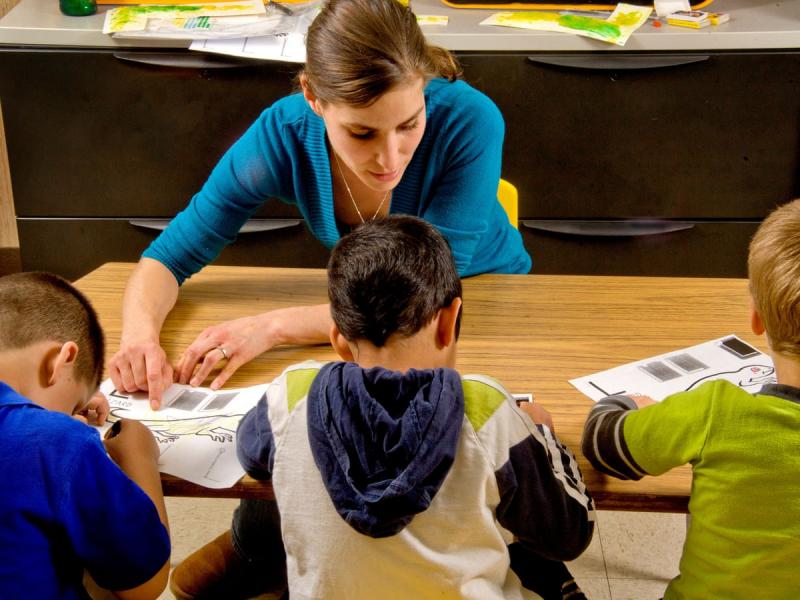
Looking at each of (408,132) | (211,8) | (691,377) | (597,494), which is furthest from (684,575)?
(211,8)

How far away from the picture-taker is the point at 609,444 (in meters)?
1.11

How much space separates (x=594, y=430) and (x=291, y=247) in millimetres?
1652

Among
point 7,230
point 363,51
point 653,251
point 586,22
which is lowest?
point 7,230

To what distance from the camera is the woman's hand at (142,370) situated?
131cm

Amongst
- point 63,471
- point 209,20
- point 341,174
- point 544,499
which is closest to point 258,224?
point 209,20

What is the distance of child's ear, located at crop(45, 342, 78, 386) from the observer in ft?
3.76

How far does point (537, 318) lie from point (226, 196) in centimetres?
55

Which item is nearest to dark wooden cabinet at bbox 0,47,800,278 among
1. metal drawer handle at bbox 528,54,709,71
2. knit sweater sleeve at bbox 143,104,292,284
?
metal drawer handle at bbox 528,54,709,71

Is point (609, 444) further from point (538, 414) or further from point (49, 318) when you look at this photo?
point (49, 318)

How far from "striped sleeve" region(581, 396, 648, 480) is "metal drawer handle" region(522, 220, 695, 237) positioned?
147cm

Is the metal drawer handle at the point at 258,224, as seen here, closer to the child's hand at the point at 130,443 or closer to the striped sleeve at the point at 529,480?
the child's hand at the point at 130,443

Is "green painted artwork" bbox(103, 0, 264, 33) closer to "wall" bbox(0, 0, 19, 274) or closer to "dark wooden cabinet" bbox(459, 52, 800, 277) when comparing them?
"dark wooden cabinet" bbox(459, 52, 800, 277)

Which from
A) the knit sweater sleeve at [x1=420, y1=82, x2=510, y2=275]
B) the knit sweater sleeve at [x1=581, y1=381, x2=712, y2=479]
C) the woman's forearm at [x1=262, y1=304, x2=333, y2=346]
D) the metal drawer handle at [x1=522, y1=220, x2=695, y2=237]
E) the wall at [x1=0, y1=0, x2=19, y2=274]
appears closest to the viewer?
the knit sweater sleeve at [x1=581, y1=381, x2=712, y2=479]

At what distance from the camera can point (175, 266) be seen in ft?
5.24
